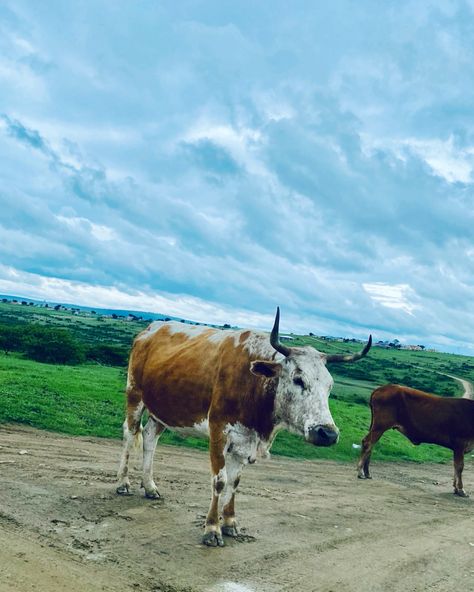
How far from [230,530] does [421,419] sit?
921 centimetres

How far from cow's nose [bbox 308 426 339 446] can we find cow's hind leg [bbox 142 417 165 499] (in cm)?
385

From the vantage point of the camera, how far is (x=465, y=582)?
733cm

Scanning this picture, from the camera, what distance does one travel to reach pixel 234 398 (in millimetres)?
7930

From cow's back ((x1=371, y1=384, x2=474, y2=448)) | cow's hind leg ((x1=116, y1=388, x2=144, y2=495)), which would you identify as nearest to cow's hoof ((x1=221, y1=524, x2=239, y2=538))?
cow's hind leg ((x1=116, y1=388, x2=144, y2=495))

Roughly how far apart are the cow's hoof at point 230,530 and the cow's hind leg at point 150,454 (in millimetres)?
1947

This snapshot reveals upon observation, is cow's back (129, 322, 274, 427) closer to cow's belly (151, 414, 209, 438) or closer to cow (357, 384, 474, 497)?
cow's belly (151, 414, 209, 438)

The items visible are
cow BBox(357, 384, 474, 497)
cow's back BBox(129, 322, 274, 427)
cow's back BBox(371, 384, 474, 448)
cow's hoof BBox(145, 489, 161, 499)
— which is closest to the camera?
cow's back BBox(129, 322, 274, 427)

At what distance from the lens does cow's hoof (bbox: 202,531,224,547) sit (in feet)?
24.5

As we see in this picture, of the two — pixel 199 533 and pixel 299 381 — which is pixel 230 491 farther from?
pixel 299 381

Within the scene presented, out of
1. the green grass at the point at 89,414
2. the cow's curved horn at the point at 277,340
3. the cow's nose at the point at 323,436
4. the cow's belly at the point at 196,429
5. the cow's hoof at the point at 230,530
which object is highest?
the cow's curved horn at the point at 277,340

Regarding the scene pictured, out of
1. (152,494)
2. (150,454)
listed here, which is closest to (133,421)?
(150,454)

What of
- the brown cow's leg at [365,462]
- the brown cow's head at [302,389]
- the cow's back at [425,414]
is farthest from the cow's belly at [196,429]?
the cow's back at [425,414]

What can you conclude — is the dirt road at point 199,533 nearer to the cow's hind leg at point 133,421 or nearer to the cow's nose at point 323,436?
the cow's hind leg at point 133,421

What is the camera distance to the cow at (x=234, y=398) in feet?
24.3
